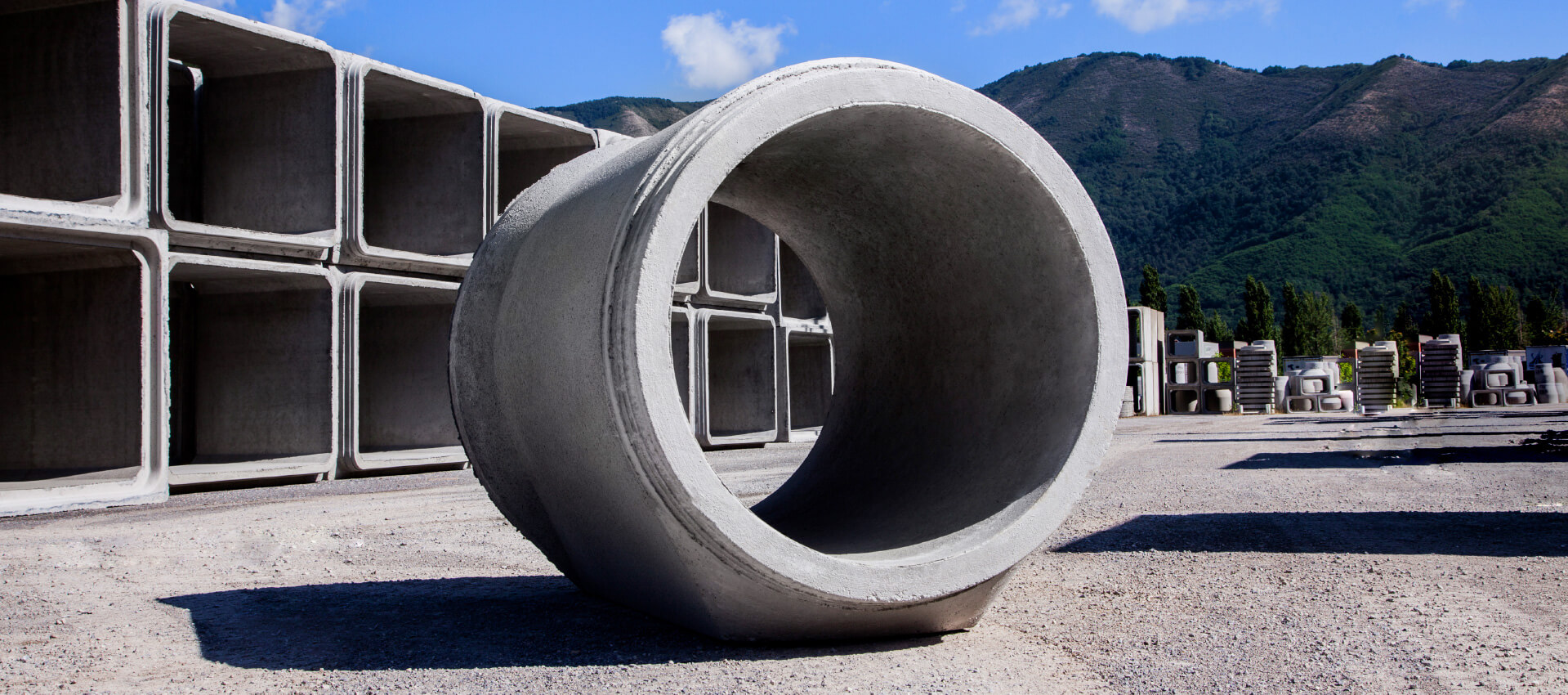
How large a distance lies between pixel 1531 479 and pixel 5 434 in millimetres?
11941

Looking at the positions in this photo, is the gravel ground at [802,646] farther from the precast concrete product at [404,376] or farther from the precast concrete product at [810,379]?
the precast concrete product at [810,379]

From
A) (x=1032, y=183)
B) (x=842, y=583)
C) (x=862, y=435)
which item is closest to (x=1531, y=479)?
(x=862, y=435)

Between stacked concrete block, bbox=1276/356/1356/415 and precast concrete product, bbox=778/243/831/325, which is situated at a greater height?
precast concrete product, bbox=778/243/831/325

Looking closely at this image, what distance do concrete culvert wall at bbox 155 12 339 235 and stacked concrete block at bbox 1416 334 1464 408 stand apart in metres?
36.9

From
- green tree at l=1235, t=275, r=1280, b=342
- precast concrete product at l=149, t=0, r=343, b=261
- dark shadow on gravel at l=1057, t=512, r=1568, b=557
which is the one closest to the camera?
dark shadow on gravel at l=1057, t=512, r=1568, b=557

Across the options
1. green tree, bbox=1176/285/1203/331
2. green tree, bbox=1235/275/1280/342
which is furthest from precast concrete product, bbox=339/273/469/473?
green tree, bbox=1235/275/1280/342

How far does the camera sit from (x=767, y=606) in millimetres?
3070

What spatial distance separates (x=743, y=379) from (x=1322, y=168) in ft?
378

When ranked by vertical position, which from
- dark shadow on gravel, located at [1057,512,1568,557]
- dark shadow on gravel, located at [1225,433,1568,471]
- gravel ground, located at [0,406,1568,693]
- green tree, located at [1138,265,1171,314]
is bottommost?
dark shadow on gravel, located at [1225,433,1568,471]

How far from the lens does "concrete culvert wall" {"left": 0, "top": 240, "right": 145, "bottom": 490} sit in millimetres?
7930

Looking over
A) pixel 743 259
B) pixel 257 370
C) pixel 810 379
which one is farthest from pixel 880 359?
pixel 810 379

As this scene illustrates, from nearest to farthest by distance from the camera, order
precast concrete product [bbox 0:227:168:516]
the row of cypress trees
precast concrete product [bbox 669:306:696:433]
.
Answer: precast concrete product [bbox 0:227:168:516]
precast concrete product [bbox 669:306:696:433]
the row of cypress trees

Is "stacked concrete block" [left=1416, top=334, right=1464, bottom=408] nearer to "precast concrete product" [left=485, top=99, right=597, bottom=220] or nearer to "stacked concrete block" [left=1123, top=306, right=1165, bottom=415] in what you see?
"stacked concrete block" [left=1123, top=306, right=1165, bottom=415]

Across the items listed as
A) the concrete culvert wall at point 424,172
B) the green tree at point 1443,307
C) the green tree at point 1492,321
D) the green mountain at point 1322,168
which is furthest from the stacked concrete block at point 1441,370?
the green mountain at point 1322,168
